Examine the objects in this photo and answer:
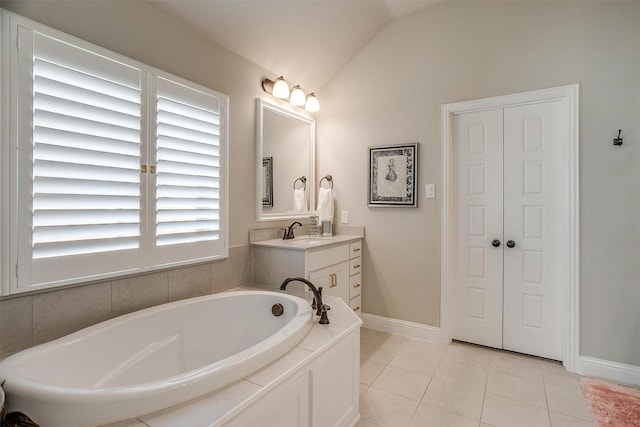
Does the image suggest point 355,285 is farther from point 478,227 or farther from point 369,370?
point 478,227

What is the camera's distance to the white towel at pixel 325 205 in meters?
3.26

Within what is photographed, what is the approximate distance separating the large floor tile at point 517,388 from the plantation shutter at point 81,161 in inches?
96.5

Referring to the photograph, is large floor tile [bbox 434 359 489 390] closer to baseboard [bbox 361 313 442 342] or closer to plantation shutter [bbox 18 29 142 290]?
baseboard [bbox 361 313 442 342]

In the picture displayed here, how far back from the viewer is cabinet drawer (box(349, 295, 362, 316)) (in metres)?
3.07

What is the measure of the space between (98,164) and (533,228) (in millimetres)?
3015

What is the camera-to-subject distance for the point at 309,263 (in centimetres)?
245

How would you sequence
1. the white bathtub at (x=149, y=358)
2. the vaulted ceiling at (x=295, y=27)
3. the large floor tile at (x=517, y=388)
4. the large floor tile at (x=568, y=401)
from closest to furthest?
the white bathtub at (x=149, y=358), the large floor tile at (x=568, y=401), the large floor tile at (x=517, y=388), the vaulted ceiling at (x=295, y=27)

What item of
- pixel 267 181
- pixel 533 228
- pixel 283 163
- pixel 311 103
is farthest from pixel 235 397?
pixel 311 103

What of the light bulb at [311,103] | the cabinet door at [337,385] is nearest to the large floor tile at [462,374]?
the cabinet door at [337,385]

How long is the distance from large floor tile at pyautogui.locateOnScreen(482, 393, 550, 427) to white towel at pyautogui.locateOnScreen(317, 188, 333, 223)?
76.8 inches

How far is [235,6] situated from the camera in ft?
7.02

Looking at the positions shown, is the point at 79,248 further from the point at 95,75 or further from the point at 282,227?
the point at 282,227

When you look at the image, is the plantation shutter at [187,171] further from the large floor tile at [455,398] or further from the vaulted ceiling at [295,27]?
the large floor tile at [455,398]

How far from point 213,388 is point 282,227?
6.50 ft
